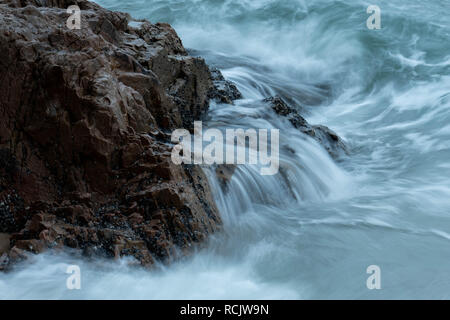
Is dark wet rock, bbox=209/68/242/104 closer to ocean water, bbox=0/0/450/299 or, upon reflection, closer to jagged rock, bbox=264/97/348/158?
ocean water, bbox=0/0/450/299

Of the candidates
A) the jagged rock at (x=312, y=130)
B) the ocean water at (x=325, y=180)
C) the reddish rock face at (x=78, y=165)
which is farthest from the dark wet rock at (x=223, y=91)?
the reddish rock face at (x=78, y=165)

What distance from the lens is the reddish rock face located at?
389 cm

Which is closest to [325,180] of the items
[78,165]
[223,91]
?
[223,91]

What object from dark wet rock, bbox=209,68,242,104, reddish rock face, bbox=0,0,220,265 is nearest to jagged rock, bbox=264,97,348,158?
dark wet rock, bbox=209,68,242,104

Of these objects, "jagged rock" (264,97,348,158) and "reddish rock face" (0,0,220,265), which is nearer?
"reddish rock face" (0,0,220,265)

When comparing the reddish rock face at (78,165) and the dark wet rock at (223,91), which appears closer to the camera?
the reddish rock face at (78,165)

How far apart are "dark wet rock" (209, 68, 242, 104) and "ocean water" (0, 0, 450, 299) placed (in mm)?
166

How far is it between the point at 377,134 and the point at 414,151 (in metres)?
0.78

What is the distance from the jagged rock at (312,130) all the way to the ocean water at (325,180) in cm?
13

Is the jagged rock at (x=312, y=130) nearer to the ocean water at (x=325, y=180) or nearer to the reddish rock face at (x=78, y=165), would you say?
the ocean water at (x=325, y=180)

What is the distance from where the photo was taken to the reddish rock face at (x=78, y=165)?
389 cm

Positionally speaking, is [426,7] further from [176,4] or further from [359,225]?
[359,225]

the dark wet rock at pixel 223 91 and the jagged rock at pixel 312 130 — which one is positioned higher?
the dark wet rock at pixel 223 91

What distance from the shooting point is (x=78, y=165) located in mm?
4066
